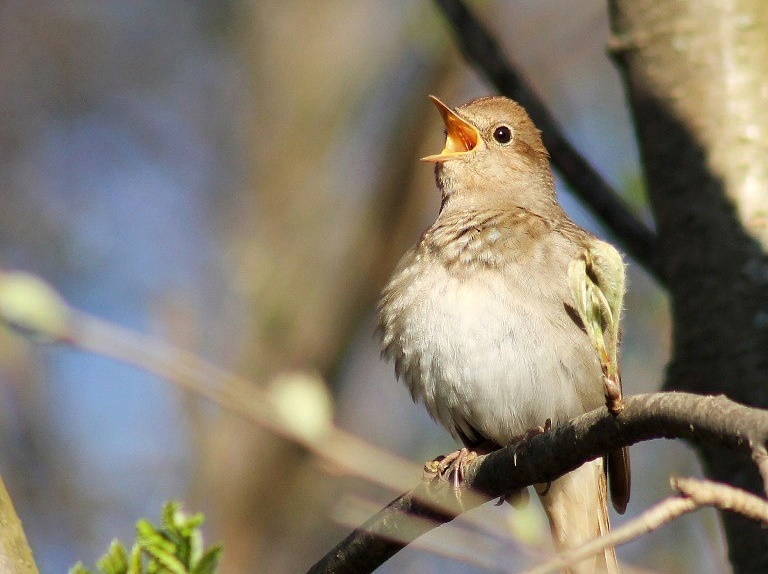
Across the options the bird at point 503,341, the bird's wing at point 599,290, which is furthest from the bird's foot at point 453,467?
the bird's wing at point 599,290

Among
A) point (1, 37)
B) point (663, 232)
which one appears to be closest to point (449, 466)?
point (663, 232)

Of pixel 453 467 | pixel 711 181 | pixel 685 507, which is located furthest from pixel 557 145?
pixel 685 507

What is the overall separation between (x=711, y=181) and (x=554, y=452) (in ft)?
7.35

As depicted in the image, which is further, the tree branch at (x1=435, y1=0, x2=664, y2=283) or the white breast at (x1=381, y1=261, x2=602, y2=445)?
the tree branch at (x1=435, y1=0, x2=664, y2=283)

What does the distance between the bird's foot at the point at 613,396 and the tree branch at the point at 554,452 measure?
0.05 ft

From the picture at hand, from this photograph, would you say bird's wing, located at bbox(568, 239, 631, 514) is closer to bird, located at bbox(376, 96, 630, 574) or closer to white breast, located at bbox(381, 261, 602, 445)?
bird, located at bbox(376, 96, 630, 574)

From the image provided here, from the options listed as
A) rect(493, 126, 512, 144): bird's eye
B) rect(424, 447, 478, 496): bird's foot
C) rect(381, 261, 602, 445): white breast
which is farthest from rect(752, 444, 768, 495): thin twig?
rect(493, 126, 512, 144): bird's eye

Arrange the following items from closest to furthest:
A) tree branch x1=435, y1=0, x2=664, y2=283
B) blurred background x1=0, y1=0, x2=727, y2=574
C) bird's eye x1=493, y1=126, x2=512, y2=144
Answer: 1. tree branch x1=435, y1=0, x2=664, y2=283
2. bird's eye x1=493, y1=126, x2=512, y2=144
3. blurred background x1=0, y1=0, x2=727, y2=574

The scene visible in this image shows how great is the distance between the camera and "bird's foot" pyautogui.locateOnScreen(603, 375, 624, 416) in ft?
7.78

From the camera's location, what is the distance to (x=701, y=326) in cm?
443

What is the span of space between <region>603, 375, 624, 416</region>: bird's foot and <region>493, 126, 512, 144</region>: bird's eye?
3329mm

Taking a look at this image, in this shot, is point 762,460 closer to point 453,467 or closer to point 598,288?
point 598,288

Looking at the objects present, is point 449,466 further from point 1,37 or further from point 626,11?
point 1,37

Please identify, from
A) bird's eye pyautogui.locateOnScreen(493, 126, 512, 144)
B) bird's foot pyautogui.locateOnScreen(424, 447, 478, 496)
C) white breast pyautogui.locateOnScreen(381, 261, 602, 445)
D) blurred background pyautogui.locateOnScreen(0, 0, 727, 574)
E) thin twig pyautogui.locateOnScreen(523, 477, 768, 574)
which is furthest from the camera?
blurred background pyautogui.locateOnScreen(0, 0, 727, 574)
